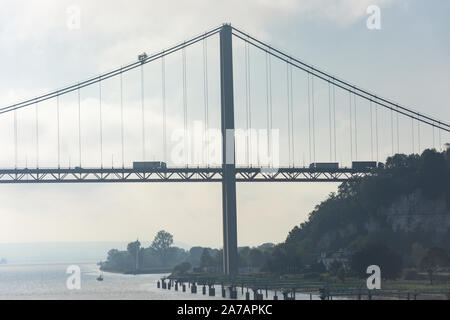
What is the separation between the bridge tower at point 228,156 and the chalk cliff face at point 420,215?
110 feet

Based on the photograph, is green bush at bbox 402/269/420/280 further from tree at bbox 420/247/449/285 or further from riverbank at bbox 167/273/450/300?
riverbank at bbox 167/273/450/300

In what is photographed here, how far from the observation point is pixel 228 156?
431 feet

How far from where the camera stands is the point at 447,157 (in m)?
156

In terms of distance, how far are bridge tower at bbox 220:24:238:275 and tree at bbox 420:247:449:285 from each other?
2915cm

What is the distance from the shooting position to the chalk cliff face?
475 ft

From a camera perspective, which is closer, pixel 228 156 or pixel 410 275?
pixel 410 275

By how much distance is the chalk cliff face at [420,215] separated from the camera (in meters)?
145

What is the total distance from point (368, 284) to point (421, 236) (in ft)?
136

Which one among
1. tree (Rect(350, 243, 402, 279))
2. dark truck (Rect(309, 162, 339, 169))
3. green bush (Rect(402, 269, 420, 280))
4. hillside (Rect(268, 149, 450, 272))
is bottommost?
green bush (Rect(402, 269, 420, 280))

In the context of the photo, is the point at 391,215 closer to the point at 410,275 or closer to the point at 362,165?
the point at 362,165

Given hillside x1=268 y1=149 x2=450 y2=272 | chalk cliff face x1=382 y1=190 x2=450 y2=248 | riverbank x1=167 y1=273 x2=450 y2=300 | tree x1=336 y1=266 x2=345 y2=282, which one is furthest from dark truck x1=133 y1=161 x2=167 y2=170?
chalk cliff face x1=382 y1=190 x2=450 y2=248

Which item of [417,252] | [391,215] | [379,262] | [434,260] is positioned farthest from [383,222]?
[434,260]

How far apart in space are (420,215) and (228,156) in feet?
125
